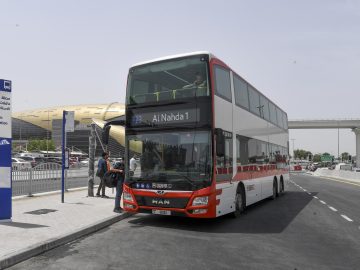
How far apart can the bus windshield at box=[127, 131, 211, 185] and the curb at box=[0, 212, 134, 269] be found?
54.3 inches

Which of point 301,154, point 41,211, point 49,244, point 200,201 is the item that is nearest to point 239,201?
point 200,201

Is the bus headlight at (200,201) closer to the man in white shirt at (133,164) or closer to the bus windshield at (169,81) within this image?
the man in white shirt at (133,164)

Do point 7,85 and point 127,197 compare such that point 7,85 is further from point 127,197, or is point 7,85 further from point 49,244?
point 49,244

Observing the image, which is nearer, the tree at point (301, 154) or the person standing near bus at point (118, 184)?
the person standing near bus at point (118, 184)

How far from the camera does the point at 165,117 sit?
10180mm

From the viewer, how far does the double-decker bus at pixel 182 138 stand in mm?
9727

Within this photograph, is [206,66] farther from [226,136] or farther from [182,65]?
[226,136]

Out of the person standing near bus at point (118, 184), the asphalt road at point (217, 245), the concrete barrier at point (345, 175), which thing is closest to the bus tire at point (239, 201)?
the asphalt road at point (217, 245)

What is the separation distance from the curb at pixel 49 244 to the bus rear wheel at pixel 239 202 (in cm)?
337

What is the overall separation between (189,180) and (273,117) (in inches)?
356

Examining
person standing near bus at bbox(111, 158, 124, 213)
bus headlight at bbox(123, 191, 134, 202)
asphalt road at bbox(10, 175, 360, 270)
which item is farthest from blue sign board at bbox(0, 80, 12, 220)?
person standing near bus at bbox(111, 158, 124, 213)

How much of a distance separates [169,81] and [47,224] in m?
4.31

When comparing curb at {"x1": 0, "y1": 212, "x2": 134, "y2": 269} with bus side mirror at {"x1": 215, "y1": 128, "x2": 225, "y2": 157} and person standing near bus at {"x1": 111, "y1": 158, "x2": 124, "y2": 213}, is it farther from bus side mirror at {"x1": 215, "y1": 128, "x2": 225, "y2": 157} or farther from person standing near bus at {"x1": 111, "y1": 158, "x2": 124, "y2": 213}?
bus side mirror at {"x1": 215, "y1": 128, "x2": 225, "y2": 157}

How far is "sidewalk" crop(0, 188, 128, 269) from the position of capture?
7.02 m
